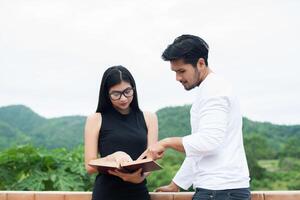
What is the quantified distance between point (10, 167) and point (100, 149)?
2355mm

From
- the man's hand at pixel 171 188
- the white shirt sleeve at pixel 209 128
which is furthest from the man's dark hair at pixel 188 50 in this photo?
the man's hand at pixel 171 188

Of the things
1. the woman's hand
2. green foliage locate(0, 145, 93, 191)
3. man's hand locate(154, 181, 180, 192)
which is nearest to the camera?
the woman's hand

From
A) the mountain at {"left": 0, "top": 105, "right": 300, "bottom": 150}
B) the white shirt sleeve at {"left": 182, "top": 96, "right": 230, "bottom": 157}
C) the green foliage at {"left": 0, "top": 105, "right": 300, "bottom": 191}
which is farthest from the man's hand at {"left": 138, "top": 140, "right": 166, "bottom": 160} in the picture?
the mountain at {"left": 0, "top": 105, "right": 300, "bottom": 150}

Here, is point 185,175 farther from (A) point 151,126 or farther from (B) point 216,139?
(B) point 216,139

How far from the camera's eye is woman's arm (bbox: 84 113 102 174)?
245 centimetres

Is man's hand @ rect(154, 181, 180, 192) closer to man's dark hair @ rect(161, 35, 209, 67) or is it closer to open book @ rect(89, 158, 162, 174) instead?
open book @ rect(89, 158, 162, 174)

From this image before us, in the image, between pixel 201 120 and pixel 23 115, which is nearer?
pixel 201 120

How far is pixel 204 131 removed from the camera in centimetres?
208

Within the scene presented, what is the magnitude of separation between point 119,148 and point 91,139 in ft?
0.42

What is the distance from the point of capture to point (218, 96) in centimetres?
210

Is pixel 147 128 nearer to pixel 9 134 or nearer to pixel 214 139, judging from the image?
pixel 214 139

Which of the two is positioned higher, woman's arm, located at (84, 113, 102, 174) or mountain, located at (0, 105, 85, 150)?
woman's arm, located at (84, 113, 102, 174)

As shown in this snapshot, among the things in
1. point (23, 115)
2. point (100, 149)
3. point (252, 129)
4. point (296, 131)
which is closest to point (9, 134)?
point (23, 115)

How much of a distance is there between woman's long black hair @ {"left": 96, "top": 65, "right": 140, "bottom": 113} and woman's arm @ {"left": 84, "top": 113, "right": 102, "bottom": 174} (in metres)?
0.06
